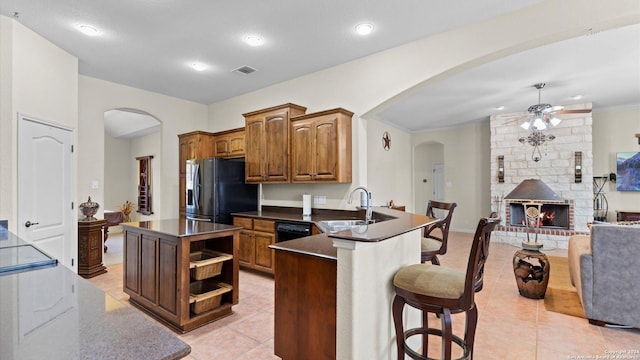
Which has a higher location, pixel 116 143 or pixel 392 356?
pixel 116 143

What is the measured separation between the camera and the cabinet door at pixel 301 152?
3967mm

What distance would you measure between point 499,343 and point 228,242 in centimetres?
254

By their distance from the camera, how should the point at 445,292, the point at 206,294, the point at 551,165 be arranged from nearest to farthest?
the point at 445,292 → the point at 206,294 → the point at 551,165

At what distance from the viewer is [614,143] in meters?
6.02

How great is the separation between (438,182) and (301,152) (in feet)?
19.5

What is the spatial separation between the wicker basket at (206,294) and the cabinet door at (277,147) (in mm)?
1737

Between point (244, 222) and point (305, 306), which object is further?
point (244, 222)

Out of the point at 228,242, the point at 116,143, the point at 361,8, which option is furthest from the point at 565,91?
the point at 116,143

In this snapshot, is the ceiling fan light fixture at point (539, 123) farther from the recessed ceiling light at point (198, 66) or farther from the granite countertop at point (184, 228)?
the recessed ceiling light at point (198, 66)

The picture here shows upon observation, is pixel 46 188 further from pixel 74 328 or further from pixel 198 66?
pixel 74 328

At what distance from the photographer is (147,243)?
279 centimetres

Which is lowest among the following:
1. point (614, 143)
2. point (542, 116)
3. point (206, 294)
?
point (206, 294)

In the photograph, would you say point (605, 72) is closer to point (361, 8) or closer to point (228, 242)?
point (361, 8)

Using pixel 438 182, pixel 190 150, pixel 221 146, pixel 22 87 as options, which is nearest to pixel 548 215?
pixel 438 182
